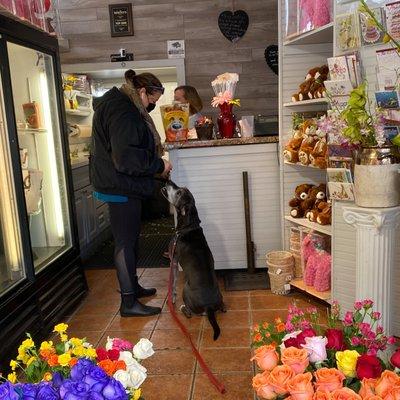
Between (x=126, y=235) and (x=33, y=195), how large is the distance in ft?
2.60

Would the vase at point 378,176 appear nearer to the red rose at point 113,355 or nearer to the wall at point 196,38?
the red rose at point 113,355

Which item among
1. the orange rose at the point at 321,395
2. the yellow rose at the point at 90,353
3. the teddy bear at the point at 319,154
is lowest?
the orange rose at the point at 321,395

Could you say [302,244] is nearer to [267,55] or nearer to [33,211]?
[33,211]

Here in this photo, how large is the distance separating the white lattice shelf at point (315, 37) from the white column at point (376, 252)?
141 centimetres

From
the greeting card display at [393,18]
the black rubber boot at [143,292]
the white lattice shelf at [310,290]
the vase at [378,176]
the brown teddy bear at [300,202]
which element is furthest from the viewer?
the black rubber boot at [143,292]

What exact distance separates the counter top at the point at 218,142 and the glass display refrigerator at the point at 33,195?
2.89ft

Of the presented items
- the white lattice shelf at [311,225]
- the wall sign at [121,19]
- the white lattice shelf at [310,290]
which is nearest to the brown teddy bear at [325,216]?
the white lattice shelf at [311,225]

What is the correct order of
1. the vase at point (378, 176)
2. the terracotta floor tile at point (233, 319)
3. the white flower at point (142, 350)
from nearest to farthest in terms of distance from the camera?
the white flower at point (142, 350) < the vase at point (378, 176) < the terracotta floor tile at point (233, 319)

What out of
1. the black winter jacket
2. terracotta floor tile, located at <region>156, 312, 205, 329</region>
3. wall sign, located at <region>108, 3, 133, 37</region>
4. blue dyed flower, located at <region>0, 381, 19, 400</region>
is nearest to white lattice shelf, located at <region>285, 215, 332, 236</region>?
terracotta floor tile, located at <region>156, 312, 205, 329</region>

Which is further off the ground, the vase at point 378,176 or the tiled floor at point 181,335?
the vase at point 378,176

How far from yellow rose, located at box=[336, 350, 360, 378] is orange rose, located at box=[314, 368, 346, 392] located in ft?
0.13

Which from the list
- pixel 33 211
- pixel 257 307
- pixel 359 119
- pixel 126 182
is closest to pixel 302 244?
pixel 257 307

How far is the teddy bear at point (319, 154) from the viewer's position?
10.1 feet

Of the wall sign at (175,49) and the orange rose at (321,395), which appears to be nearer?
the orange rose at (321,395)
